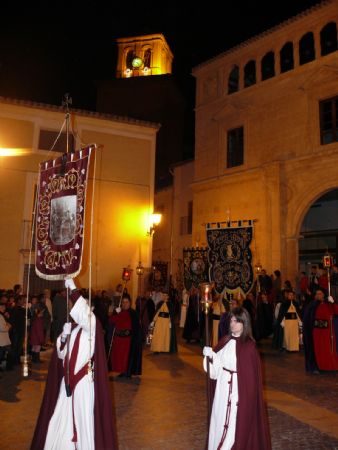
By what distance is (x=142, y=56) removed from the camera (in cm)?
3375

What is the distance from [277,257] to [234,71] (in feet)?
33.9

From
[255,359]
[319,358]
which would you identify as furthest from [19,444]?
[319,358]

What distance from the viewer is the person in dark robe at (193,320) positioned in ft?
47.4

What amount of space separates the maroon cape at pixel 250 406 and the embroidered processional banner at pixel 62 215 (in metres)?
2.21

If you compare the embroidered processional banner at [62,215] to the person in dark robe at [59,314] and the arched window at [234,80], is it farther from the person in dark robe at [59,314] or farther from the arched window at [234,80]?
the arched window at [234,80]

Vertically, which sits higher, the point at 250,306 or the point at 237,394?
the point at 250,306

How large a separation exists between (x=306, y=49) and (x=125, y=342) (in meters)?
16.2

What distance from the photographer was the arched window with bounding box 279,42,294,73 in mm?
19516

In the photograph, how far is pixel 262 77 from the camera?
20.1 metres

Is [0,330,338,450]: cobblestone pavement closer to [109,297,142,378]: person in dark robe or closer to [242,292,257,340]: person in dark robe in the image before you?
[109,297,142,378]: person in dark robe

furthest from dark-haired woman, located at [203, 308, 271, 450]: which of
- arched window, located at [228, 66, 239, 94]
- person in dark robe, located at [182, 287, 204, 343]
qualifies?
arched window, located at [228, 66, 239, 94]

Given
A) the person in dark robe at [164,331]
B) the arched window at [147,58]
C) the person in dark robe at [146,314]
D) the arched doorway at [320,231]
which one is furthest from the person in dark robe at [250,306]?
the arched window at [147,58]

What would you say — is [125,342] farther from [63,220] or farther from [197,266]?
[197,266]

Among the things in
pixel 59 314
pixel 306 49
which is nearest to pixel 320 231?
pixel 306 49
